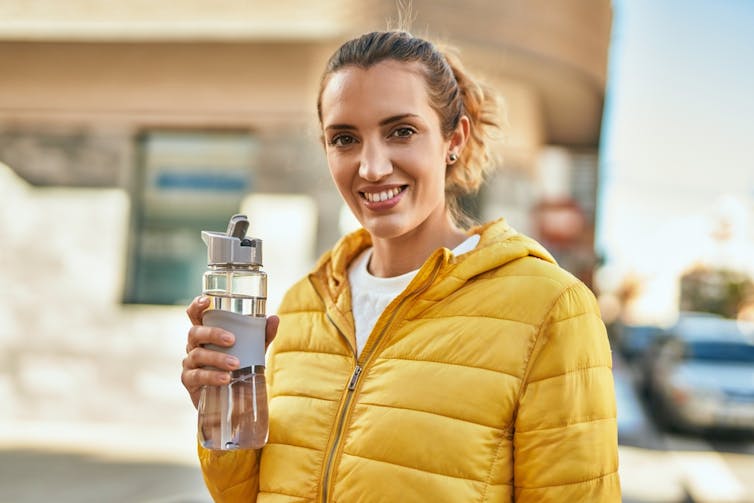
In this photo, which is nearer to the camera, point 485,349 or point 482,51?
point 485,349

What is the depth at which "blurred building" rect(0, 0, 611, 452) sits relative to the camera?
9078mm

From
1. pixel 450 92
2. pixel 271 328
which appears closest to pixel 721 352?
pixel 450 92

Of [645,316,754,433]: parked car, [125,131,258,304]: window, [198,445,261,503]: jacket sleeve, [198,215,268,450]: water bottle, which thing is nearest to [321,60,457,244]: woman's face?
[198,215,268,450]: water bottle

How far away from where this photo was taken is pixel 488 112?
204 cm

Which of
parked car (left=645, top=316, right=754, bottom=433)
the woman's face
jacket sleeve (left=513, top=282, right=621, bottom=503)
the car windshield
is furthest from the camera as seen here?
the car windshield

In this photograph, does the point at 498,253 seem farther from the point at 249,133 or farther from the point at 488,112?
the point at 249,133

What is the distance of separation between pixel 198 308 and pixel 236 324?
112 millimetres

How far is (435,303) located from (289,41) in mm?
7985

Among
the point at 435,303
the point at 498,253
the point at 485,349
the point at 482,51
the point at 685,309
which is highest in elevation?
the point at 685,309

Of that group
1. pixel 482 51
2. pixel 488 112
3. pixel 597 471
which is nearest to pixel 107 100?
pixel 482 51

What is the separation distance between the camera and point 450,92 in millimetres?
1792

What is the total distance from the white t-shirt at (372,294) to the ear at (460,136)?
215mm

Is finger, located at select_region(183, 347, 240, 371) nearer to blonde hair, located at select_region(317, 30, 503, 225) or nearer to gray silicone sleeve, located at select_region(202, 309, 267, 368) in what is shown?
gray silicone sleeve, located at select_region(202, 309, 267, 368)

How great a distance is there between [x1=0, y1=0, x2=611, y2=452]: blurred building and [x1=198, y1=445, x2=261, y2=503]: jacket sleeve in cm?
707
